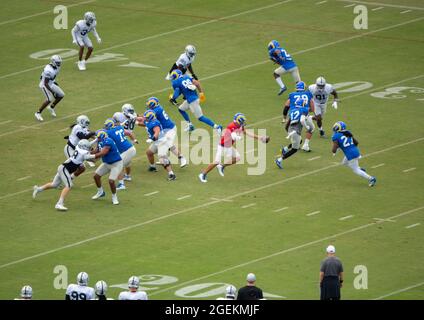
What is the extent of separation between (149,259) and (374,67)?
14445 mm

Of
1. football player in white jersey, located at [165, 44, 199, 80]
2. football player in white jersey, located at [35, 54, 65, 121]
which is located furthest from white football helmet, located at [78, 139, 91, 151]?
football player in white jersey, located at [165, 44, 199, 80]

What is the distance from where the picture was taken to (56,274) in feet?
78.6

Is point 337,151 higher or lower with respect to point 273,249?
higher

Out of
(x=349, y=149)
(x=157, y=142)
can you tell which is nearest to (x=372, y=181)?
(x=349, y=149)

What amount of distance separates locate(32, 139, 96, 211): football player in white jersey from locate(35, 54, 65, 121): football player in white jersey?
5585mm

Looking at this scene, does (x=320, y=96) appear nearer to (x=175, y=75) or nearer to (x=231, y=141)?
(x=231, y=141)

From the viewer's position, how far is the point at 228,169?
100 feet

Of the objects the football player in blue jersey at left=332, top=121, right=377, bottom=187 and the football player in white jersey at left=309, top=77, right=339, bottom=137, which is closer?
the football player in blue jersey at left=332, top=121, right=377, bottom=187

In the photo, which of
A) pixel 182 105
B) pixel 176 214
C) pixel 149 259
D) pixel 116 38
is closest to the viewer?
pixel 149 259

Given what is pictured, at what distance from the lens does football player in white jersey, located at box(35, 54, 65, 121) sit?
3291 cm

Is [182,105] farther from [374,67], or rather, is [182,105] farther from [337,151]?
[374,67]

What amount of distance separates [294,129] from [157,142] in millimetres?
3301

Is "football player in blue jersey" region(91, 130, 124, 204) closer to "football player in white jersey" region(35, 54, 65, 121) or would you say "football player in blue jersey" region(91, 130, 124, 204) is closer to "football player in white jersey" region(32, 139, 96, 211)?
"football player in white jersey" region(32, 139, 96, 211)

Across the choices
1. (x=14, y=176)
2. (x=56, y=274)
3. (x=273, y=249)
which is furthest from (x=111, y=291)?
(x=14, y=176)
